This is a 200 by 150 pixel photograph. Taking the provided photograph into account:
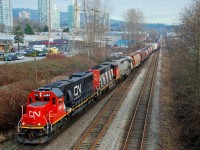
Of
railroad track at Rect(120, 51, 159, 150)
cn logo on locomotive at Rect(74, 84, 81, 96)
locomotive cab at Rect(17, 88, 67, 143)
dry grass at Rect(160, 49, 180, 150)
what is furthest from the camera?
cn logo on locomotive at Rect(74, 84, 81, 96)

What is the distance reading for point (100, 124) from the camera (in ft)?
70.7

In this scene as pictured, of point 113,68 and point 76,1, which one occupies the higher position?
point 76,1

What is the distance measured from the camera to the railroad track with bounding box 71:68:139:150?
1745cm

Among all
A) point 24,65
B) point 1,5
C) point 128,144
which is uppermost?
point 1,5

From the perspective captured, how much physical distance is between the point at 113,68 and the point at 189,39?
12.1 metres

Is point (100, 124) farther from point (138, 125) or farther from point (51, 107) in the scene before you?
point (51, 107)

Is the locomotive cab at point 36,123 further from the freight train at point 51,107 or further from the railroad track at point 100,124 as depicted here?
the railroad track at point 100,124

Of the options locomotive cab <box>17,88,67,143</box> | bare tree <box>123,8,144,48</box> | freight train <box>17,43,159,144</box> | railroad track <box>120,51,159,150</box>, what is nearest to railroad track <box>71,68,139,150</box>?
railroad track <box>120,51,159,150</box>

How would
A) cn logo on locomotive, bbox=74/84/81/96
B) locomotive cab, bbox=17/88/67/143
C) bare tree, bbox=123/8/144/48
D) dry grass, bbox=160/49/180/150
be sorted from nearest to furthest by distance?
locomotive cab, bbox=17/88/67/143 → dry grass, bbox=160/49/180/150 → cn logo on locomotive, bbox=74/84/81/96 → bare tree, bbox=123/8/144/48

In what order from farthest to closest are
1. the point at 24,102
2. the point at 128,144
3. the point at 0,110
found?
1. the point at 24,102
2. the point at 0,110
3. the point at 128,144

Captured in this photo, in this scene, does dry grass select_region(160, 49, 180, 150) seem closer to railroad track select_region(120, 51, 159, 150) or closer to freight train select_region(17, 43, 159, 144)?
railroad track select_region(120, 51, 159, 150)

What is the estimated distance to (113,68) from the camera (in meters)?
36.7

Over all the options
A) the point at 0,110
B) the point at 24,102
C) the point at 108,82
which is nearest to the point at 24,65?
the point at 108,82

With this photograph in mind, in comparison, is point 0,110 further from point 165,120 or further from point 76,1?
point 76,1
